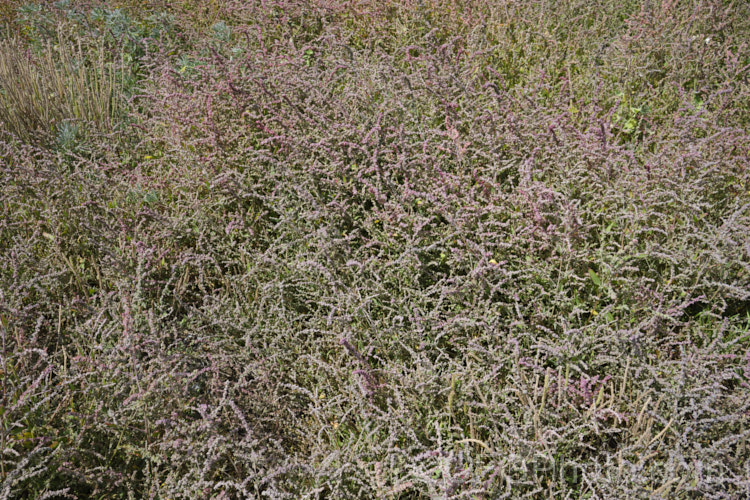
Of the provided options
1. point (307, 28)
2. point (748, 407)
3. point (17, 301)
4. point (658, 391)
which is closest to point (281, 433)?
point (17, 301)

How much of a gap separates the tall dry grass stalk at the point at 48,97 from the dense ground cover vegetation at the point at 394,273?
0.03 m

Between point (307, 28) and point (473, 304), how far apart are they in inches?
118

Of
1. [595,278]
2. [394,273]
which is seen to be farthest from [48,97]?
[595,278]

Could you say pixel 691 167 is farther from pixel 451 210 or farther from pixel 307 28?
pixel 307 28

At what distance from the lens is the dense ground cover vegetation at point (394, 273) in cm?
193

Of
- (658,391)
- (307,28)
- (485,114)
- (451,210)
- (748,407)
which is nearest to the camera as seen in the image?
(748,407)

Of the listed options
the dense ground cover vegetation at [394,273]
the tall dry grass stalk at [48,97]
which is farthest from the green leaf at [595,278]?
the tall dry grass stalk at [48,97]

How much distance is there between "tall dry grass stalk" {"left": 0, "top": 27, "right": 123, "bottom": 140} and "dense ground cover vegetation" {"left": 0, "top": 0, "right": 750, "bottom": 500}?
0.03 meters

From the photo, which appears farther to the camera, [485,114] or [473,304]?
[485,114]

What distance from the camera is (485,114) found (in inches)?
114

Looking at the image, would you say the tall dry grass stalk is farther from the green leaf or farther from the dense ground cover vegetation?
the green leaf

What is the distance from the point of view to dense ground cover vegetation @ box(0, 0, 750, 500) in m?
1.93

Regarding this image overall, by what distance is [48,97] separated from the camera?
373 cm

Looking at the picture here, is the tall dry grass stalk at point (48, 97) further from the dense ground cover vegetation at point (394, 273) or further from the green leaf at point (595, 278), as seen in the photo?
the green leaf at point (595, 278)
